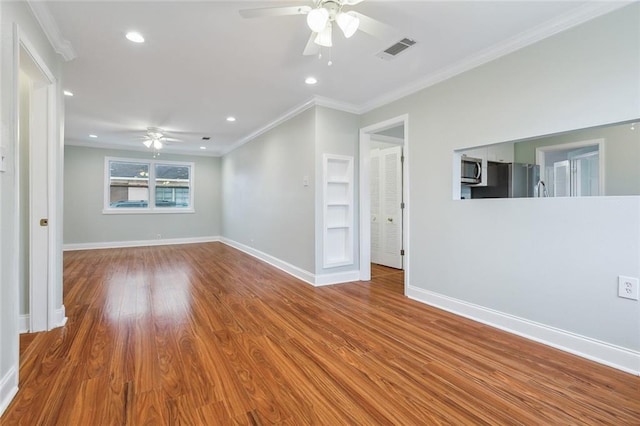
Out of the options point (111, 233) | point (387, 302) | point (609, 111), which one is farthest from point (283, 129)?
point (111, 233)

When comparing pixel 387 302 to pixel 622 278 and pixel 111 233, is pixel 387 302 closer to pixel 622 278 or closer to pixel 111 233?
pixel 622 278

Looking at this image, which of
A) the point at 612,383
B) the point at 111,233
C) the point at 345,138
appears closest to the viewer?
the point at 612,383

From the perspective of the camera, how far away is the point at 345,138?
168 inches

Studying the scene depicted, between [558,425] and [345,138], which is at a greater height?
[345,138]

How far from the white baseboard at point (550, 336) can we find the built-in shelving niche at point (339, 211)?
148cm

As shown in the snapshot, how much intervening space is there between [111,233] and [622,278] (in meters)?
9.23

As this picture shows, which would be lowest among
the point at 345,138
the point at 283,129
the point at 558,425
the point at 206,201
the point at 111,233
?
the point at 558,425

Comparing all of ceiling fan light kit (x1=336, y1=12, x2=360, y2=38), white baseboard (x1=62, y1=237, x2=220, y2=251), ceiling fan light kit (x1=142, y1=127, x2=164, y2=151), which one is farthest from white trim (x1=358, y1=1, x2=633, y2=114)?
white baseboard (x1=62, y1=237, x2=220, y2=251)

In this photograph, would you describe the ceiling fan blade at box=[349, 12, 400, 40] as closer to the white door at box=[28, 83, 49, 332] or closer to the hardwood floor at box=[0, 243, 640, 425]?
the hardwood floor at box=[0, 243, 640, 425]

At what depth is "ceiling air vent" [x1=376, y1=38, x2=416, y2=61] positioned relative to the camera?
258cm

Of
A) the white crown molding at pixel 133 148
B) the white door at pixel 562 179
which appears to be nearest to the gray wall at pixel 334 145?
the white door at pixel 562 179

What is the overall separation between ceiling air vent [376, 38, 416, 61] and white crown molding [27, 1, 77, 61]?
272cm

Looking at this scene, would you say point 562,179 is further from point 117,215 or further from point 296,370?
point 117,215

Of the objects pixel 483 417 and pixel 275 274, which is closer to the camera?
pixel 483 417
